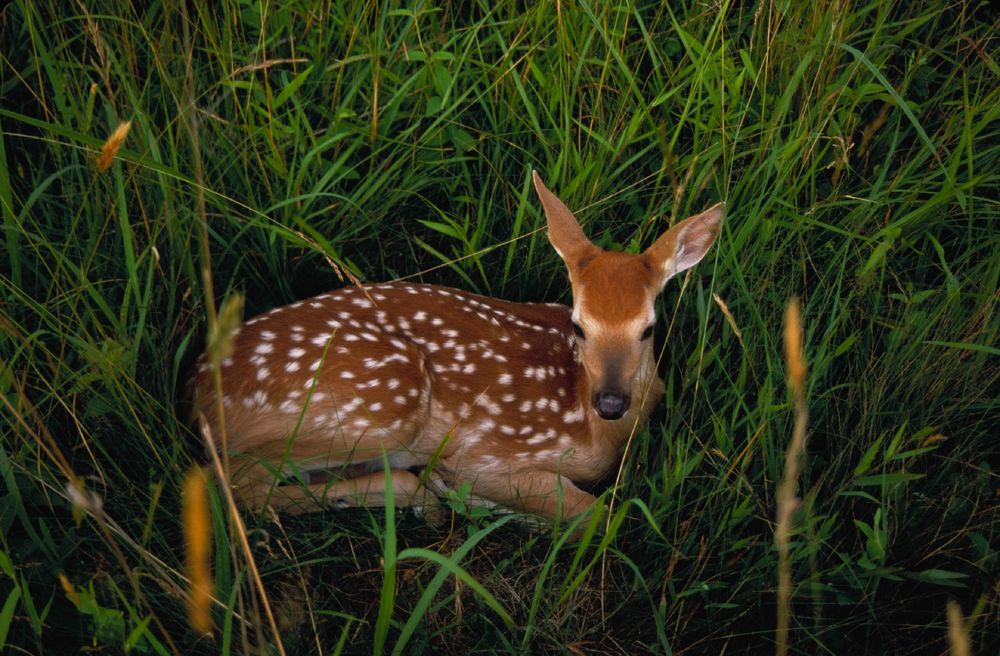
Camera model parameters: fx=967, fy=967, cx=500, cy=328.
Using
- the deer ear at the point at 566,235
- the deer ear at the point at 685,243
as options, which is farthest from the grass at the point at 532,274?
the deer ear at the point at 566,235

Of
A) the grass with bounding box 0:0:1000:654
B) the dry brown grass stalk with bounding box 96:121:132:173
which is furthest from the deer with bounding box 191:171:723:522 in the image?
the dry brown grass stalk with bounding box 96:121:132:173

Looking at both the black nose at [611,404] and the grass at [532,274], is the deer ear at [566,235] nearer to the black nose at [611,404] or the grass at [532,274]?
the grass at [532,274]

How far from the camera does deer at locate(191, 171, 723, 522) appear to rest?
2.88m

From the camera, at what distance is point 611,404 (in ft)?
9.21

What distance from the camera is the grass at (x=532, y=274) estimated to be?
2393mm

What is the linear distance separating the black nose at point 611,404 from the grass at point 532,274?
0.14 meters

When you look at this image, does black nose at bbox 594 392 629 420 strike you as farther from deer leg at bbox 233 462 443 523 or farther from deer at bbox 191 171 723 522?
deer leg at bbox 233 462 443 523

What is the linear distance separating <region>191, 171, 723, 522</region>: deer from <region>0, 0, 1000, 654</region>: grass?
5.8 inches

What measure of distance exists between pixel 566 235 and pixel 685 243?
0.37 metres

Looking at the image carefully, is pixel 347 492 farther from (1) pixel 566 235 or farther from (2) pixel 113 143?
(2) pixel 113 143

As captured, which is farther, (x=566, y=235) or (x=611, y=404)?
(x=566, y=235)

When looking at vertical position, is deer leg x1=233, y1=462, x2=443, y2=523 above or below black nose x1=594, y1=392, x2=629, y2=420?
below

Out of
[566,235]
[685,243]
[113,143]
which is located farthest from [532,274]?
[113,143]

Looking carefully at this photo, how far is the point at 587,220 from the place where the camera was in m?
3.32
